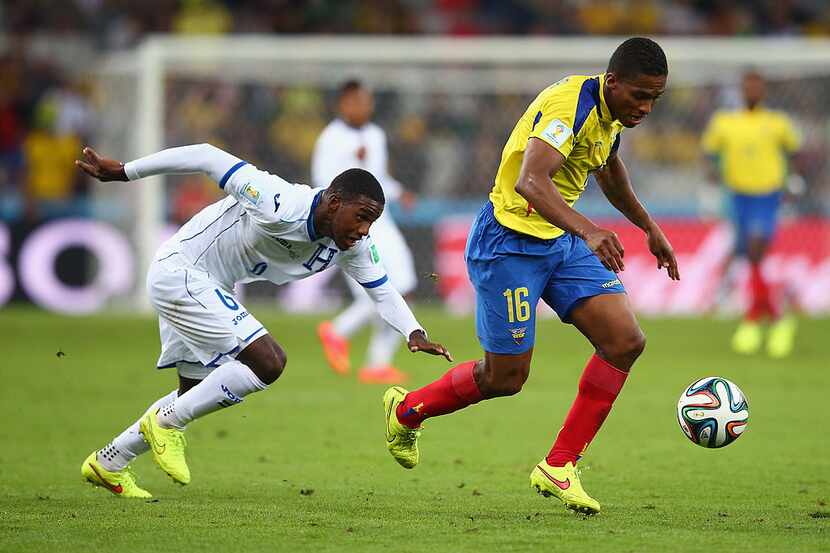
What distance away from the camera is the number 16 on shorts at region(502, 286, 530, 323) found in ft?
22.0

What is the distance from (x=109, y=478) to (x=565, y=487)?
227cm

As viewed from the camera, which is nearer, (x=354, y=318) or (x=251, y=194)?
(x=251, y=194)

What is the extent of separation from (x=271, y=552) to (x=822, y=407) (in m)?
6.59

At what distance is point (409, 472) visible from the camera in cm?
798

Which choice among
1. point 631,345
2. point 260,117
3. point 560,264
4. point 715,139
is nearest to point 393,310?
point 560,264

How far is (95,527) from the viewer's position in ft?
20.1

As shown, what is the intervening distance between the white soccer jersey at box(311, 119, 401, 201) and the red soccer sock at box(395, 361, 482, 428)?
5174mm

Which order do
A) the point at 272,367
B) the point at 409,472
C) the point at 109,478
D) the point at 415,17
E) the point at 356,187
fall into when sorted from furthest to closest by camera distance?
the point at 415,17 → the point at 409,472 → the point at 109,478 → the point at 272,367 → the point at 356,187

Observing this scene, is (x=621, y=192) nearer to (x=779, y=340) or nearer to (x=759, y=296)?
(x=759, y=296)

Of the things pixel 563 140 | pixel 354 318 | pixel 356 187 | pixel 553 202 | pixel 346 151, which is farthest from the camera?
pixel 354 318

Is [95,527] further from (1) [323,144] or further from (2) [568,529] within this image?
(1) [323,144]

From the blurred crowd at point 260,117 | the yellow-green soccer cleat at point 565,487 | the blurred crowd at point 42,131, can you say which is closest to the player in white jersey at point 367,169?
the yellow-green soccer cleat at point 565,487

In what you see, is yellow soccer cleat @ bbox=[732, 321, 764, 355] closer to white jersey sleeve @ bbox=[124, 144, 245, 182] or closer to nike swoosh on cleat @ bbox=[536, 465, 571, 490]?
nike swoosh on cleat @ bbox=[536, 465, 571, 490]

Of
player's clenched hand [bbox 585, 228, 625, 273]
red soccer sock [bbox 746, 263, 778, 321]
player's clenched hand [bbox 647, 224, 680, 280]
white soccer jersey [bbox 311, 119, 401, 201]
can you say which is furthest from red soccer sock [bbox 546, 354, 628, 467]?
red soccer sock [bbox 746, 263, 778, 321]
